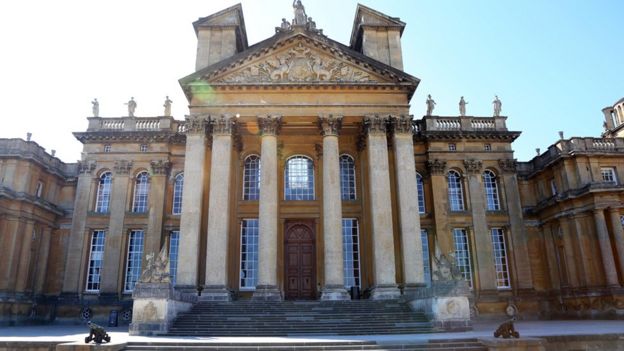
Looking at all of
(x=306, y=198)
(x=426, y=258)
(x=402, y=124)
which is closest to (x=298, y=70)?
(x=402, y=124)

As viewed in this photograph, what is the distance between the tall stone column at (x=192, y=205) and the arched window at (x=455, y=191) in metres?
14.7

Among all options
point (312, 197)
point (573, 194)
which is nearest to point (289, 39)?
point (312, 197)

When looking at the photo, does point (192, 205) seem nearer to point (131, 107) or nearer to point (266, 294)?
point (266, 294)

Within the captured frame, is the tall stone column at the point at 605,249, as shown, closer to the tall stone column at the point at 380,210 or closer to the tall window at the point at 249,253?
the tall stone column at the point at 380,210

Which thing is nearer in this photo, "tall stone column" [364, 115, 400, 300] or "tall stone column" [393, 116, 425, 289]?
"tall stone column" [364, 115, 400, 300]

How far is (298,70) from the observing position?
22734mm

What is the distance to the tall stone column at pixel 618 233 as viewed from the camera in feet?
82.1

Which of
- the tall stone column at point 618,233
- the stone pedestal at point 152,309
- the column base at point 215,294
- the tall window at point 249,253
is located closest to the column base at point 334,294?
the column base at point 215,294

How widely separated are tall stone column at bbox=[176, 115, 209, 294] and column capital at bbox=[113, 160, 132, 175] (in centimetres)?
710

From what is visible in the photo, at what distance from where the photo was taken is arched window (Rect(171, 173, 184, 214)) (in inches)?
1044

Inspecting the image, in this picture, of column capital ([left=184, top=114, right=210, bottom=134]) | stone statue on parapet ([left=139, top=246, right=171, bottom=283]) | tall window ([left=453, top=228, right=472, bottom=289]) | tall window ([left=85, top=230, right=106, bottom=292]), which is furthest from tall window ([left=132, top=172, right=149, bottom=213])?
tall window ([left=453, top=228, right=472, bottom=289])

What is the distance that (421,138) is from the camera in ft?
91.5

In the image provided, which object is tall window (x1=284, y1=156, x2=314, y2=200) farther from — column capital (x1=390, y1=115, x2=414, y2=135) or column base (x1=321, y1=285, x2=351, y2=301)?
column base (x1=321, y1=285, x2=351, y2=301)

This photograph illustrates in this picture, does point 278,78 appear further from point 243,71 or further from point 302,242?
point 302,242
